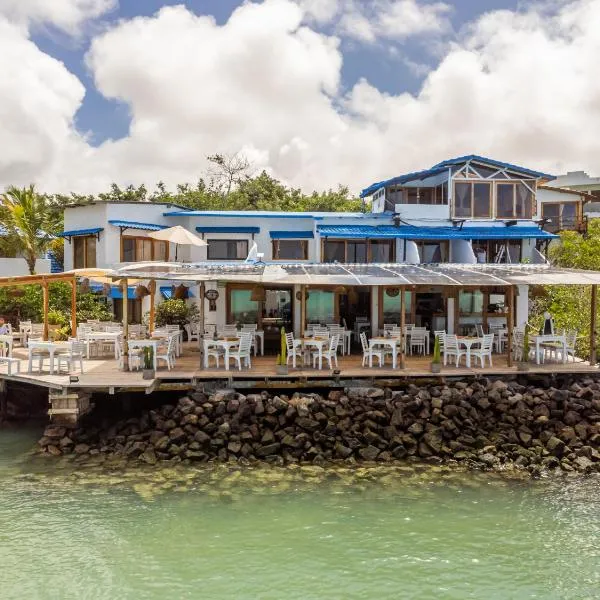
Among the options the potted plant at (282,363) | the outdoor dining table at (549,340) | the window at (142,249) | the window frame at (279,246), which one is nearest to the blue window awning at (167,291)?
the window at (142,249)

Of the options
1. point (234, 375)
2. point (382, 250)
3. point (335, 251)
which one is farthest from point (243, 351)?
point (382, 250)

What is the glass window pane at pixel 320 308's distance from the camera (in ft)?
72.2

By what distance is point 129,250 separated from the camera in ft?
85.3

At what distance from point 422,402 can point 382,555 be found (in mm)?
6085

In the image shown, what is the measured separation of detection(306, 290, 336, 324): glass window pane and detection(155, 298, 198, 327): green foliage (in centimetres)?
569

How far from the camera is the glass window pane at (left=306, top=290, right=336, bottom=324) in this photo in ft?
72.2

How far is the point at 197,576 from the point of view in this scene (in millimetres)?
9438

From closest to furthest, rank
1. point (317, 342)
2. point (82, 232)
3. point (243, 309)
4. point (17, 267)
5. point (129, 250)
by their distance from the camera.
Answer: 1. point (317, 342)
2. point (243, 309)
3. point (82, 232)
4. point (129, 250)
5. point (17, 267)

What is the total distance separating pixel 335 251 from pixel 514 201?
27.6ft

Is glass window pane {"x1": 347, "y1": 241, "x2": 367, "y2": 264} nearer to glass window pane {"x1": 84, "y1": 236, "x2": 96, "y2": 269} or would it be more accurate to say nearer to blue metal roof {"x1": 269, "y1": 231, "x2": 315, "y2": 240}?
blue metal roof {"x1": 269, "y1": 231, "x2": 315, "y2": 240}

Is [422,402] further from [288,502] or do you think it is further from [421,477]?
A: [288,502]

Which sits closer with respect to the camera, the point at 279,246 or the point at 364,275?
the point at 364,275

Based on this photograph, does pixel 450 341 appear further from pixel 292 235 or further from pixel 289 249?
pixel 289 249

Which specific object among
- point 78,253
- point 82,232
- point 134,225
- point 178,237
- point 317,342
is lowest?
point 317,342
